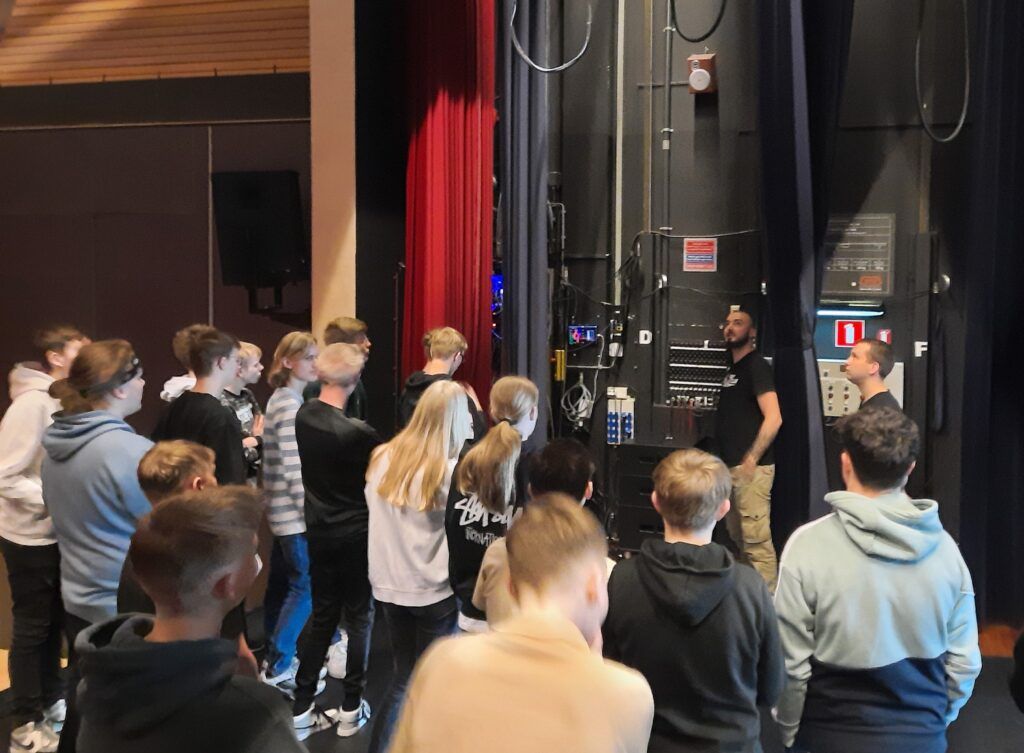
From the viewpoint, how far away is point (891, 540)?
2029 mm

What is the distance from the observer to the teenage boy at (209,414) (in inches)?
127

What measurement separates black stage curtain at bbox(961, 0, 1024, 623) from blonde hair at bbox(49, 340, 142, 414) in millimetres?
3932

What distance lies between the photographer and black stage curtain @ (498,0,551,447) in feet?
16.1

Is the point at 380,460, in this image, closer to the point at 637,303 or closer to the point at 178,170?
the point at 637,303

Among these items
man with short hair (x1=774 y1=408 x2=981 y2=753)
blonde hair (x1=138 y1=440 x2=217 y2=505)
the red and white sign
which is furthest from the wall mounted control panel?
blonde hair (x1=138 y1=440 x2=217 y2=505)

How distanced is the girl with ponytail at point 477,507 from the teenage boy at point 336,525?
1.82ft

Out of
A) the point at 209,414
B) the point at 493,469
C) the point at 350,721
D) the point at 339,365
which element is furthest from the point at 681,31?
the point at 350,721

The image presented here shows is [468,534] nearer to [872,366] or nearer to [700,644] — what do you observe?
[700,644]

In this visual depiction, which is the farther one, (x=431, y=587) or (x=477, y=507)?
(x=431, y=587)

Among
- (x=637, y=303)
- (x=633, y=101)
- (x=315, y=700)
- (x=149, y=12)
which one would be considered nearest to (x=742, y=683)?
(x=315, y=700)

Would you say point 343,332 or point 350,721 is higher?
point 343,332

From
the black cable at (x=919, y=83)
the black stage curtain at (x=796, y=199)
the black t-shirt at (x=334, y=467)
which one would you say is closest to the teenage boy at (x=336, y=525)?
the black t-shirt at (x=334, y=467)

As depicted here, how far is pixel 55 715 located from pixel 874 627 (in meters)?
2.78

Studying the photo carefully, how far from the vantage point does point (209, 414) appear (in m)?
3.23
